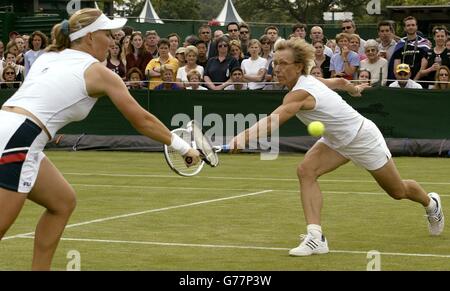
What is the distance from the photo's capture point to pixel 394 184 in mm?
10242

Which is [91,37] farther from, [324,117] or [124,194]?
[124,194]

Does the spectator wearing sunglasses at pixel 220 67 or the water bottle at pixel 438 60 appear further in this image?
the spectator wearing sunglasses at pixel 220 67

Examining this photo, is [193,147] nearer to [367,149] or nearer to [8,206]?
[8,206]

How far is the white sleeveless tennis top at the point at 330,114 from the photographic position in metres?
9.66

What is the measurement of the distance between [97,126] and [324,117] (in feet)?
42.9

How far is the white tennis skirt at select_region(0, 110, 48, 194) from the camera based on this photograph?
7137 mm

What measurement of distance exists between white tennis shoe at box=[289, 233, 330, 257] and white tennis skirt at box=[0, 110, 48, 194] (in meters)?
3.23

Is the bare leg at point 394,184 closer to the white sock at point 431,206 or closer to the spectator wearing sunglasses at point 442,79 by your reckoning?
the white sock at point 431,206

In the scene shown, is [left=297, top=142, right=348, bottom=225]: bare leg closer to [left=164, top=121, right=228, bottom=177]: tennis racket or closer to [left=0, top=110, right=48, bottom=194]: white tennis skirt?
[left=164, top=121, right=228, bottom=177]: tennis racket

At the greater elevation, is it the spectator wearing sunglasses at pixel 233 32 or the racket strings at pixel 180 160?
the racket strings at pixel 180 160

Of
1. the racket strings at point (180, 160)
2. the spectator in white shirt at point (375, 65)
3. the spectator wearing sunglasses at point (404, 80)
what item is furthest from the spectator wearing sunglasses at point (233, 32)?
the racket strings at point (180, 160)

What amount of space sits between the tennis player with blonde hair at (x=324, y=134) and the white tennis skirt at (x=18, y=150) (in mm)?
2481

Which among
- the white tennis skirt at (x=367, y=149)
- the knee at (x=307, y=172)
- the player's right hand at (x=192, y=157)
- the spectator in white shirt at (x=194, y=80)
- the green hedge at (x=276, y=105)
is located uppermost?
the player's right hand at (x=192, y=157)

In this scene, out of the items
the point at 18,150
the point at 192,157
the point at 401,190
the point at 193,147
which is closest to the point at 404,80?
the point at 401,190
